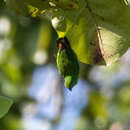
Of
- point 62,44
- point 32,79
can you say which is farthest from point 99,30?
point 32,79

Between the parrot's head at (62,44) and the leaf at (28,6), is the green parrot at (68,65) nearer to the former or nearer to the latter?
the parrot's head at (62,44)

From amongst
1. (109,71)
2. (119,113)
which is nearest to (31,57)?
(119,113)

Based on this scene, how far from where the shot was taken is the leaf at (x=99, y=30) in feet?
3.75

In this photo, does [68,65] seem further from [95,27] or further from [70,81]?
[95,27]

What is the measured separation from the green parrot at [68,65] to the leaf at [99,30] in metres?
0.09

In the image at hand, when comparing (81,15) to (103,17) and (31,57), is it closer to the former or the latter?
(103,17)

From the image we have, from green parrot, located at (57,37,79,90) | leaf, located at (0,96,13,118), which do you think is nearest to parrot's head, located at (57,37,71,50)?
green parrot, located at (57,37,79,90)

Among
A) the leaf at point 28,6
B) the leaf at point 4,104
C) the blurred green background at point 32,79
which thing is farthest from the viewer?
the blurred green background at point 32,79

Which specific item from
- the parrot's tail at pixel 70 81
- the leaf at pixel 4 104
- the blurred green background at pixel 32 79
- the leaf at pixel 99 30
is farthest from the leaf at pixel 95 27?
the blurred green background at pixel 32 79

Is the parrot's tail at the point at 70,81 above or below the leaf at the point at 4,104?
below

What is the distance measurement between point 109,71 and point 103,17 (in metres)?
4.07

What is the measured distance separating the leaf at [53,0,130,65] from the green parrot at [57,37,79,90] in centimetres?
9

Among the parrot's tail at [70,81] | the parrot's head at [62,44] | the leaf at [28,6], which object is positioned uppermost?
the leaf at [28,6]

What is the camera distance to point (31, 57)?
3.31 m
